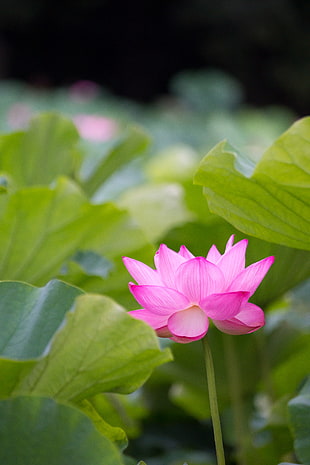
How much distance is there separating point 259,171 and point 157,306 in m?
0.15

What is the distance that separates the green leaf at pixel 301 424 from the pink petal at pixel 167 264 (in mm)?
143

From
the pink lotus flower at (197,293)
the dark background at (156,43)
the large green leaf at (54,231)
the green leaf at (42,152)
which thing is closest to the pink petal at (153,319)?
the pink lotus flower at (197,293)

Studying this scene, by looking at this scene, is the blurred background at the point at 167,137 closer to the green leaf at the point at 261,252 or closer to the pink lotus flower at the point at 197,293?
the green leaf at the point at 261,252

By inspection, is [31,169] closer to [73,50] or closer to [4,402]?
[4,402]

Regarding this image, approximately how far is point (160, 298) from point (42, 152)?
1.57 feet

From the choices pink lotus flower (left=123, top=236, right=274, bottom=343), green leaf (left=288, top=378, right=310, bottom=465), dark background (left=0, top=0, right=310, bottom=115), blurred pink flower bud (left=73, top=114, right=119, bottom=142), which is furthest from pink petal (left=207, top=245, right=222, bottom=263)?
dark background (left=0, top=0, right=310, bottom=115)

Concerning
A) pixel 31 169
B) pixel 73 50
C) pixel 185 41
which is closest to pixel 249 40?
pixel 185 41

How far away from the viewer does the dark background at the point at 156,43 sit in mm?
12109

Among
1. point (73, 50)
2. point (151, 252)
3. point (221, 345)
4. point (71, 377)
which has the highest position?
point (71, 377)

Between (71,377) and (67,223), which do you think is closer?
(71,377)

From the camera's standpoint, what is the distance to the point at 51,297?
50cm

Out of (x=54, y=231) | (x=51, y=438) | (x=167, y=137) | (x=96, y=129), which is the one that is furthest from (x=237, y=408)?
(x=167, y=137)

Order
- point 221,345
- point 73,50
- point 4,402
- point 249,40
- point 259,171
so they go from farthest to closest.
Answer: point 73,50, point 249,40, point 221,345, point 259,171, point 4,402

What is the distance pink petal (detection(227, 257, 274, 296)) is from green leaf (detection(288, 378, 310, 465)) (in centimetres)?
12
